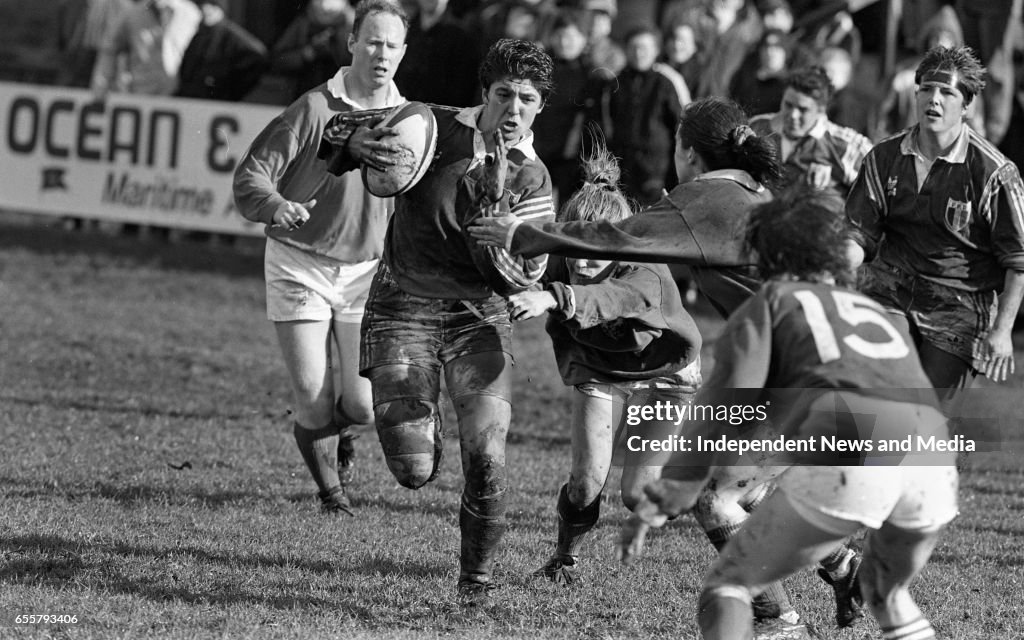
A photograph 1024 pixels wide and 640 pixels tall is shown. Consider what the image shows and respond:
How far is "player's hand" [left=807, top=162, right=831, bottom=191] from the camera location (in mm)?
7836

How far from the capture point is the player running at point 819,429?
3.92 meters

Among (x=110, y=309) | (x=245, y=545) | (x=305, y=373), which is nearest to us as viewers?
(x=245, y=545)

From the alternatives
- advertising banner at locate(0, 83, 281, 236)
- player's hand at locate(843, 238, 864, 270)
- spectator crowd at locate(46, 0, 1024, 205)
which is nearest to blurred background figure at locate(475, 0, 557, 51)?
spectator crowd at locate(46, 0, 1024, 205)

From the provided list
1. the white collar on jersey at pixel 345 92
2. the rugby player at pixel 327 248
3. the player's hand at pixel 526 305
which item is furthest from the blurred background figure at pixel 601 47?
the player's hand at pixel 526 305

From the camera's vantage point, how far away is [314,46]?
13219mm

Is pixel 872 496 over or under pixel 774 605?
over

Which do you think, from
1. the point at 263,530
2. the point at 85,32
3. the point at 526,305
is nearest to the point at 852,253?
the point at 526,305

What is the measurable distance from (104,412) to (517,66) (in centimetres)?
464

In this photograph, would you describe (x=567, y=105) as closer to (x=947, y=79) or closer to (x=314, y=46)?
(x=314, y=46)

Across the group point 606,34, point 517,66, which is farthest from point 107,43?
point 517,66

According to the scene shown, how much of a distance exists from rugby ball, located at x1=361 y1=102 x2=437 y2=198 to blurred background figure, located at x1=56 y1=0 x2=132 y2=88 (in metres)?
10.0

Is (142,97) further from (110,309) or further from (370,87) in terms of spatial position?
(370,87)

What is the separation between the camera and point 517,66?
5.22 m

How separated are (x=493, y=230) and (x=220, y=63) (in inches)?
379
